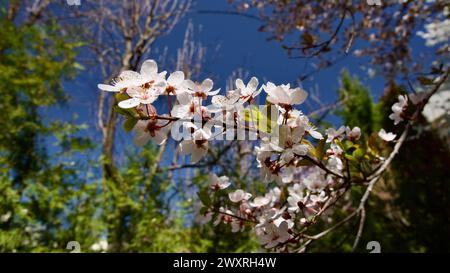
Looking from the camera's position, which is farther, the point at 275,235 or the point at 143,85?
the point at 275,235

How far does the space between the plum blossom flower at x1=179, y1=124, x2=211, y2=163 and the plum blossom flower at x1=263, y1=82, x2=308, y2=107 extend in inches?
6.9

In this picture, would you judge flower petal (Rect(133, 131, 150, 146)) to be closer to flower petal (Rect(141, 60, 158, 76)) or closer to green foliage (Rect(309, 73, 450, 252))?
flower petal (Rect(141, 60, 158, 76))

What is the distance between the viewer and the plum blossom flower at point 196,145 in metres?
0.74

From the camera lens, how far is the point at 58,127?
9.77ft

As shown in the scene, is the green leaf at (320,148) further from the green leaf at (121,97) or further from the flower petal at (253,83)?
the green leaf at (121,97)

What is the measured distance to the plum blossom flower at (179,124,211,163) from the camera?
74cm

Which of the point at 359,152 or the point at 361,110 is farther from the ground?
the point at 361,110

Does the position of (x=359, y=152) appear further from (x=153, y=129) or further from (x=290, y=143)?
(x=153, y=129)


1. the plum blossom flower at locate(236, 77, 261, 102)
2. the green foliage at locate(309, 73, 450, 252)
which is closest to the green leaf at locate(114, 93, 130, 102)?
the plum blossom flower at locate(236, 77, 261, 102)

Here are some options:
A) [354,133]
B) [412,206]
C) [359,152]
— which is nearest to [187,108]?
[359,152]

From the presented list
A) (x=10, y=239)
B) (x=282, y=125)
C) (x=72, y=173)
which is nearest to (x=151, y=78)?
(x=282, y=125)

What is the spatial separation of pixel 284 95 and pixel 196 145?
23 cm

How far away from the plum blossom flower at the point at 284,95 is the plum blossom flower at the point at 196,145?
0.57 feet

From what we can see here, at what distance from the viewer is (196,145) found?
77 centimetres
